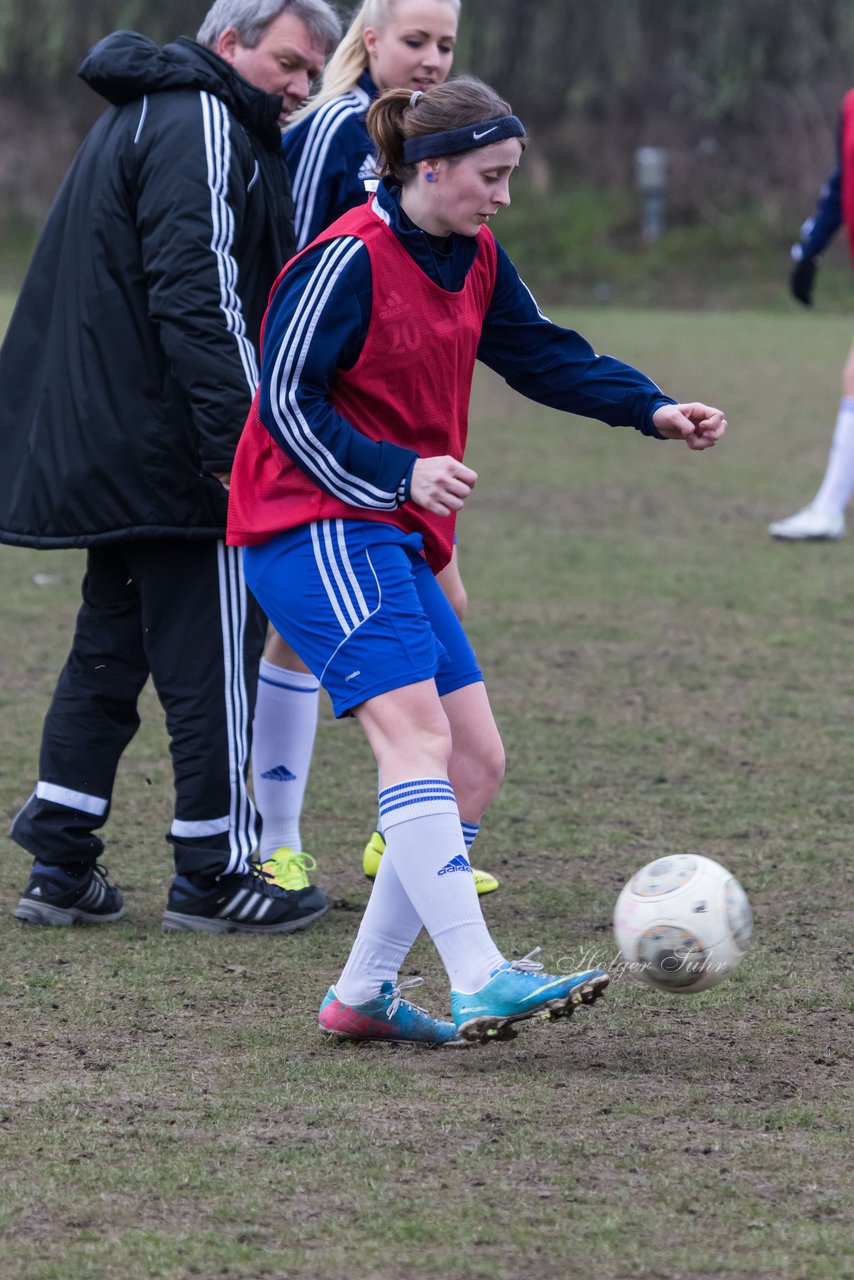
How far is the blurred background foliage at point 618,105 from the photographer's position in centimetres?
2873

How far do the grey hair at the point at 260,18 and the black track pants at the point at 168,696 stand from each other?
3.80 feet

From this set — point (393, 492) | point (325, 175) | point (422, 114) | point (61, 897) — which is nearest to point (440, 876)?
point (393, 492)

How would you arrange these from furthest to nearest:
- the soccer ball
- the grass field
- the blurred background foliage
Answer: the blurred background foliage → the soccer ball → the grass field

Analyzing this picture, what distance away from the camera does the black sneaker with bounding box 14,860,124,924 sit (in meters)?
4.22

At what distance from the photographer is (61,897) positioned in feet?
13.9

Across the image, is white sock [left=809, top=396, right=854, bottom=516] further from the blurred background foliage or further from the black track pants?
the blurred background foliage

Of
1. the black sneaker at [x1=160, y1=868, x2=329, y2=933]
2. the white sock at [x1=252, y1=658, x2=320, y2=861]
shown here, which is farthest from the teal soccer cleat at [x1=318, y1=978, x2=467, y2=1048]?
the white sock at [x1=252, y1=658, x2=320, y2=861]

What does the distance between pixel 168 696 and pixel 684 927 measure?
1408 mm

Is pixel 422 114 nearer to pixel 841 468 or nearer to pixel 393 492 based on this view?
pixel 393 492

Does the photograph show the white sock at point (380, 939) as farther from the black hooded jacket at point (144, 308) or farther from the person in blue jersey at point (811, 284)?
the person in blue jersey at point (811, 284)

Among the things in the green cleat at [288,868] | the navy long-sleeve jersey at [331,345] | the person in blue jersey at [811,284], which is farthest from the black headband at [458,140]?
the person in blue jersey at [811,284]

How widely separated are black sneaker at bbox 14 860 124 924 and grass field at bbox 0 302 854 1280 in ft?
0.19

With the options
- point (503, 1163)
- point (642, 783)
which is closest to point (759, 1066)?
point (503, 1163)

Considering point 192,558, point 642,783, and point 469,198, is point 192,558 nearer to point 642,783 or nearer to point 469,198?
point 469,198
